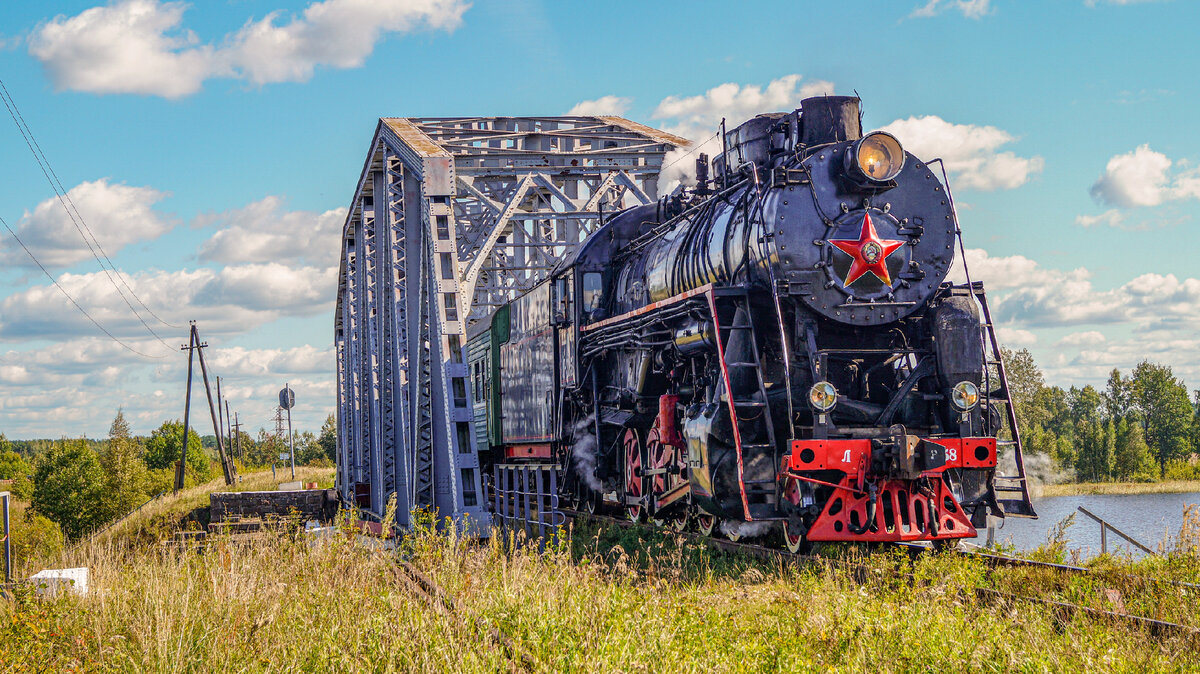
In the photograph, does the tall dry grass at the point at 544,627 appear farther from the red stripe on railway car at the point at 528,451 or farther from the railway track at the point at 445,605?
the red stripe on railway car at the point at 528,451

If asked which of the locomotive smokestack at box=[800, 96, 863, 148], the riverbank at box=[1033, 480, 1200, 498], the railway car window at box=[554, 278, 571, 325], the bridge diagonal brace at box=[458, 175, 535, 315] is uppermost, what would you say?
the bridge diagonal brace at box=[458, 175, 535, 315]

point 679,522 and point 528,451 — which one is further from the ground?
point 528,451

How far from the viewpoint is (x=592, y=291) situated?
14.0m

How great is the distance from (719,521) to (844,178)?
12.8ft

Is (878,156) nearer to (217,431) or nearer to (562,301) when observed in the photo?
(562,301)

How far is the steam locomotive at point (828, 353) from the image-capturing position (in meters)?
9.09

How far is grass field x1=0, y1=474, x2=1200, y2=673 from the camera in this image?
5.22 m

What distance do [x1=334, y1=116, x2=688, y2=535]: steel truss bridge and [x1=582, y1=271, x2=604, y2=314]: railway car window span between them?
178 cm

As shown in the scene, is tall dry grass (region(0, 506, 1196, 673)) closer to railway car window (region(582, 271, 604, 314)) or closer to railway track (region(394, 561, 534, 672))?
railway track (region(394, 561, 534, 672))

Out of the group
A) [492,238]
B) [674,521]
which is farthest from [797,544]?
[492,238]

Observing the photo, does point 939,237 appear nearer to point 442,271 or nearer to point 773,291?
point 773,291

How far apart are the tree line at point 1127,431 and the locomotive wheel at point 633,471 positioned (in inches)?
1308

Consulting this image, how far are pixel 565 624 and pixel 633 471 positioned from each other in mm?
7345

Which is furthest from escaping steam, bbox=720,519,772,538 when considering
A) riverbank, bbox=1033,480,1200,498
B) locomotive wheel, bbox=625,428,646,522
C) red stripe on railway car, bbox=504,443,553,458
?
riverbank, bbox=1033,480,1200,498
